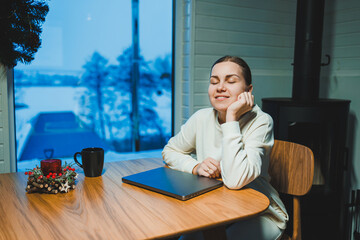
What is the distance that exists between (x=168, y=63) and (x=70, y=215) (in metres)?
2.57

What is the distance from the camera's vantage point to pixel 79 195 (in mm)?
1002

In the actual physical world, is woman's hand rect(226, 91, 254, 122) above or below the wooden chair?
above

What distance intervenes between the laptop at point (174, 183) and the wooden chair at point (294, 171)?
395 mm

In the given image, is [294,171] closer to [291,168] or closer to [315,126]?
[291,168]

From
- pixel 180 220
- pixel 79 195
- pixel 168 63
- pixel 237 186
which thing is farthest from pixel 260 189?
pixel 168 63

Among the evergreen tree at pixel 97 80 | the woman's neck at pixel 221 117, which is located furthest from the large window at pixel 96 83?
the woman's neck at pixel 221 117

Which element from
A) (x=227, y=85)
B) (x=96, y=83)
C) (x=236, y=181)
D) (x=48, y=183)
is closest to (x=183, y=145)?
(x=227, y=85)

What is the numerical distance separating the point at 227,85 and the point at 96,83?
2.29 metres

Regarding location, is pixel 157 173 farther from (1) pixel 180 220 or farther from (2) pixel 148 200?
(1) pixel 180 220

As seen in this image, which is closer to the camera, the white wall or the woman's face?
the woman's face

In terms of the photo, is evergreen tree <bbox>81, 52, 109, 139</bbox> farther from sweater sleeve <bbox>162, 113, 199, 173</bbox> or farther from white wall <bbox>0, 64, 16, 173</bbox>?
sweater sleeve <bbox>162, 113, 199, 173</bbox>

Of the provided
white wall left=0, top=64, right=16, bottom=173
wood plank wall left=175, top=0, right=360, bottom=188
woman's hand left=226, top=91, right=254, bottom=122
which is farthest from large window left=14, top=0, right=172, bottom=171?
woman's hand left=226, top=91, right=254, bottom=122

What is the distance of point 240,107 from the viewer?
120cm

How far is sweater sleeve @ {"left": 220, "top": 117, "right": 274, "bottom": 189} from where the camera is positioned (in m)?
1.05
